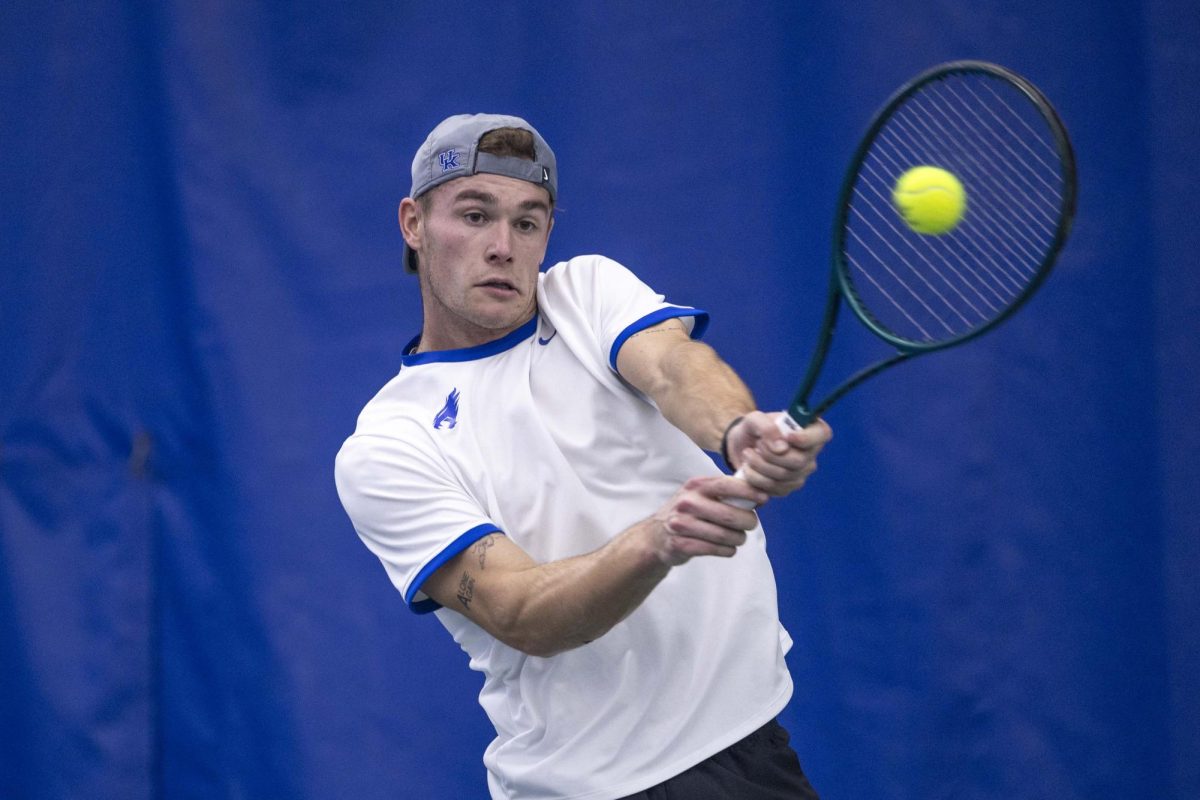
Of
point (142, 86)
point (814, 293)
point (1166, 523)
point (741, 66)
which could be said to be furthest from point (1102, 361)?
point (142, 86)

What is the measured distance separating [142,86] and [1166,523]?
7.61 feet

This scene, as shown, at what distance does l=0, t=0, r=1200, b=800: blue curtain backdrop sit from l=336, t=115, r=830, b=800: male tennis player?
2.24 feet

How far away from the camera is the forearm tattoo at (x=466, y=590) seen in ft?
6.34

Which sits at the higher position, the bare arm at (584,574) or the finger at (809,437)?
the finger at (809,437)

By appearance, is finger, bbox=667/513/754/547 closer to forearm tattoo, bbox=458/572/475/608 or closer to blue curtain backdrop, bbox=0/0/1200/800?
forearm tattoo, bbox=458/572/475/608

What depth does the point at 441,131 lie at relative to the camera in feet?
7.34

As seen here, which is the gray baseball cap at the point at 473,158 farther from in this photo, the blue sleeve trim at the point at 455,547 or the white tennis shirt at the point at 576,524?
the blue sleeve trim at the point at 455,547

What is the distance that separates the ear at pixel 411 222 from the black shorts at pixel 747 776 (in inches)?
40.4

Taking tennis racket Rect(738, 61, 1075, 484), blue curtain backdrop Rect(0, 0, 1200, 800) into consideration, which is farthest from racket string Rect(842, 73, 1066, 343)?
blue curtain backdrop Rect(0, 0, 1200, 800)

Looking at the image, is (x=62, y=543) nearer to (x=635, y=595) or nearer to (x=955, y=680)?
(x=635, y=595)

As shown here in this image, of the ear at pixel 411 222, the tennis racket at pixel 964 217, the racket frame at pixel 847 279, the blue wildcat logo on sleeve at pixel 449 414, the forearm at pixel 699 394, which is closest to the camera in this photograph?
the racket frame at pixel 847 279

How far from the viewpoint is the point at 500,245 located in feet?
7.00

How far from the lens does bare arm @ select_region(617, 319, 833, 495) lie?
1500mm

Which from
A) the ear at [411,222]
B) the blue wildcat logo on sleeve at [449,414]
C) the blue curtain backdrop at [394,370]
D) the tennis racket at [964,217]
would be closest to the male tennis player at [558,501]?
the blue wildcat logo on sleeve at [449,414]
